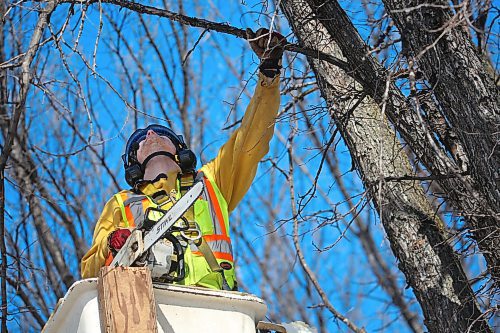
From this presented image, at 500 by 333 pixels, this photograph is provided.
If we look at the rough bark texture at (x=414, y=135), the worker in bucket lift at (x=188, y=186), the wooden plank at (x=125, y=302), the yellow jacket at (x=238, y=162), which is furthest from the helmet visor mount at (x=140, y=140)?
the wooden plank at (x=125, y=302)

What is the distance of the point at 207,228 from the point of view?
391 cm

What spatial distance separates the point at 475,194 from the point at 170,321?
59.4 inches

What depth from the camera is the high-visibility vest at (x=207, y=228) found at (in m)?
3.71

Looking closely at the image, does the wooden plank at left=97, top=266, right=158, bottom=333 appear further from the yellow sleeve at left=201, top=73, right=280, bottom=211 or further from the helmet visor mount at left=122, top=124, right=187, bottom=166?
the helmet visor mount at left=122, top=124, right=187, bottom=166

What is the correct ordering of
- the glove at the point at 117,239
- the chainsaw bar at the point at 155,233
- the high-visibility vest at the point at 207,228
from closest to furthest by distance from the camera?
the chainsaw bar at the point at 155,233 < the glove at the point at 117,239 < the high-visibility vest at the point at 207,228

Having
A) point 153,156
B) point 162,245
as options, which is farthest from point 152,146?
point 162,245

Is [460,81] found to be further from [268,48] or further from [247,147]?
[247,147]

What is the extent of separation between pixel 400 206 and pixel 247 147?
2.42 feet

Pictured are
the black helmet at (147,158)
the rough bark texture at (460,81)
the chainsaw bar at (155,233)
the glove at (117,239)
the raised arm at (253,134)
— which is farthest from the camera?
the black helmet at (147,158)

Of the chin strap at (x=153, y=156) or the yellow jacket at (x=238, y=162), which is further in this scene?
the chin strap at (x=153, y=156)

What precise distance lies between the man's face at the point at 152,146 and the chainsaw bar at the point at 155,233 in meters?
0.96

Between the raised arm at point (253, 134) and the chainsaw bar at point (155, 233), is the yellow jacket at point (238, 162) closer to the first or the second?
the raised arm at point (253, 134)

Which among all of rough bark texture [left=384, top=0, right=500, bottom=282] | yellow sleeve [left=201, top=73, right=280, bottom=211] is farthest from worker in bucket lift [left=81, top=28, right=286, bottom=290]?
rough bark texture [left=384, top=0, right=500, bottom=282]

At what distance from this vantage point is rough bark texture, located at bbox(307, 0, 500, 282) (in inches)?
149
